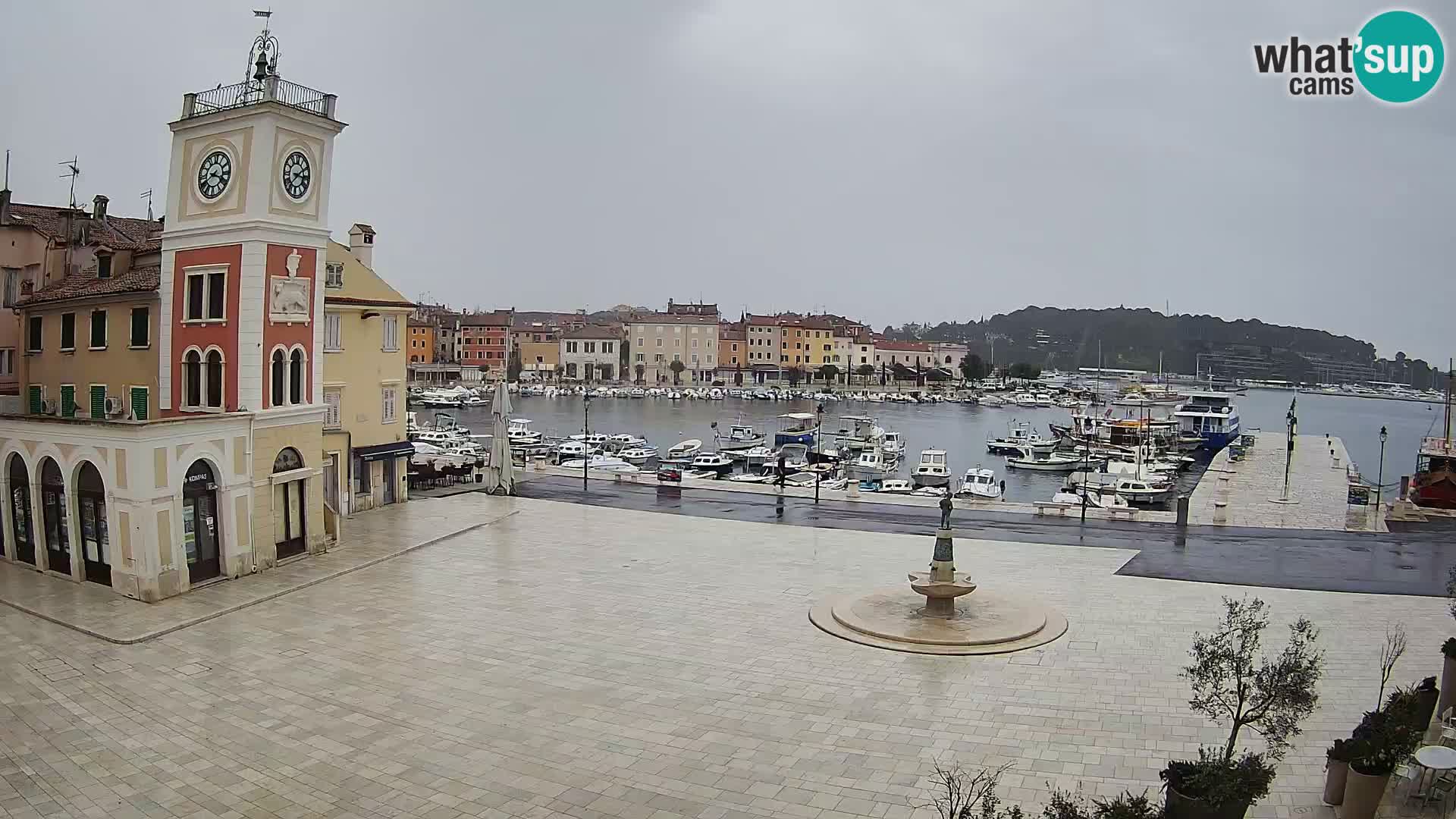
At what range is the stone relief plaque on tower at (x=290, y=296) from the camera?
18266mm

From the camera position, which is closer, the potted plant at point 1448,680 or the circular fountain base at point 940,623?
the potted plant at point 1448,680

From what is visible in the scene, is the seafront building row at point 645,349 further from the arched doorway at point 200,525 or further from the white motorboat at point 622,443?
the arched doorway at point 200,525

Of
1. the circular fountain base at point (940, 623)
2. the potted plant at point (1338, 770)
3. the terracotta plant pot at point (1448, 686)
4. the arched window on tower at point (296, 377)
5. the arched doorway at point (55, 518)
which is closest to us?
the potted plant at point (1338, 770)

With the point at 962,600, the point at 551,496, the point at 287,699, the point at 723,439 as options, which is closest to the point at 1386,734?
the point at 962,600

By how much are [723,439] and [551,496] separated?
4058 centimetres

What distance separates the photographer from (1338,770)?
8.39 meters

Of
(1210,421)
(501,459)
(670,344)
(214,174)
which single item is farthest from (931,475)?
(670,344)

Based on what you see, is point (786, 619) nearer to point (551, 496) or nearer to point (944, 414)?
point (551, 496)

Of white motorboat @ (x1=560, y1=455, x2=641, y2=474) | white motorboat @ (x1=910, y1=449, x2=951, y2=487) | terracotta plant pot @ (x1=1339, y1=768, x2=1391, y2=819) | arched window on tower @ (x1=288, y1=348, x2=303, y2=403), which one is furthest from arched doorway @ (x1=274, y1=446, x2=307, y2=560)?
white motorboat @ (x1=910, y1=449, x2=951, y2=487)

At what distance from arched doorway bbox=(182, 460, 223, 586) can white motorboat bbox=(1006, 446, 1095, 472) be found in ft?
162

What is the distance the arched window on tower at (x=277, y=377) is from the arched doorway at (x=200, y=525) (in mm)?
2016

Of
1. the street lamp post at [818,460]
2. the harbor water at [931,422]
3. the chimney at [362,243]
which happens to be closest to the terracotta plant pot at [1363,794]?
the street lamp post at [818,460]

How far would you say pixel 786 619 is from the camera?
49.4ft

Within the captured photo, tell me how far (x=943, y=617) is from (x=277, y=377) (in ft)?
43.4
